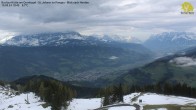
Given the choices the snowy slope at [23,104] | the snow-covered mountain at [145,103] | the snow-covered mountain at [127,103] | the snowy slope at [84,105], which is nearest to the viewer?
the snow-covered mountain at [145,103]

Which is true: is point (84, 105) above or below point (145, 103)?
below

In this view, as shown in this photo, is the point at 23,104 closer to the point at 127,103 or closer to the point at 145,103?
the point at 127,103

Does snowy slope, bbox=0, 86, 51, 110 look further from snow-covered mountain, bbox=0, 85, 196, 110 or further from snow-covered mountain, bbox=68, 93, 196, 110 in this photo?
snow-covered mountain, bbox=68, 93, 196, 110

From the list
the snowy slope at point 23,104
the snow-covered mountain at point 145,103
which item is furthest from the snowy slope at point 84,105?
the snowy slope at point 23,104

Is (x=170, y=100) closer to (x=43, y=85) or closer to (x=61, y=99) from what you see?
(x=61, y=99)

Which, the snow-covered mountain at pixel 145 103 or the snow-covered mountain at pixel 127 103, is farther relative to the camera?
the snow-covered mountain at pixel 127 103

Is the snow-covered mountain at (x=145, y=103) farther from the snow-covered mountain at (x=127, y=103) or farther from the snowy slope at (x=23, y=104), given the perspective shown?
the snowy slope at (x=23, y=104)

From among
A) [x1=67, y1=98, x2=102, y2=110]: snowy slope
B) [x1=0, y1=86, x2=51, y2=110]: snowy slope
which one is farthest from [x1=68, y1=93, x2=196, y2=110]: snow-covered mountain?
[x1=0, y1=86, x2=51, y2=110]: snowy slope

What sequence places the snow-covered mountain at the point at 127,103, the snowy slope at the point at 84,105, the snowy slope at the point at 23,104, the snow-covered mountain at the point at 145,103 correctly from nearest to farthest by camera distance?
the snow-covered mountain at the point at 145,103, the snow-covered mountain at the point at 127,103, the snowy slope at the point at 23,104, the snowy slope at the point at 84,105

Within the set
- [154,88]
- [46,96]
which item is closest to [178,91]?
[154,88]

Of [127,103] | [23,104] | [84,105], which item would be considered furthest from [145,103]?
[23,104]

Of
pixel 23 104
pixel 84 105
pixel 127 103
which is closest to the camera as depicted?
pixel 127 103
